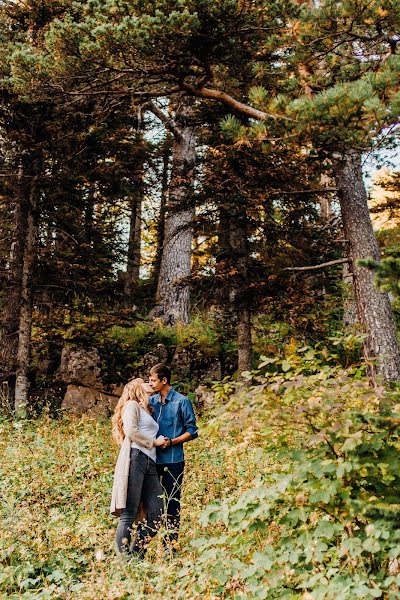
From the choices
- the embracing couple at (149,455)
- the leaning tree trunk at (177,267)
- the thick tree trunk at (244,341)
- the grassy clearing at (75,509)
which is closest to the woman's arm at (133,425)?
the embracing couple at (149,455)

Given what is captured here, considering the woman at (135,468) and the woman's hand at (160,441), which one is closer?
the woman at (135,468)

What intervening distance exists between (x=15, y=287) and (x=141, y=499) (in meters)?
6.85

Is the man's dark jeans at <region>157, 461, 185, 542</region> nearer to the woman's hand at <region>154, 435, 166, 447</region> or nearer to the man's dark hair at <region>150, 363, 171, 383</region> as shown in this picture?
the woman's hand at <region>154, 435, 166, 447</region>

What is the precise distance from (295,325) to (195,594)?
231 inches

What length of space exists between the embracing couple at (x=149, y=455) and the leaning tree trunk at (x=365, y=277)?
9.09 feet

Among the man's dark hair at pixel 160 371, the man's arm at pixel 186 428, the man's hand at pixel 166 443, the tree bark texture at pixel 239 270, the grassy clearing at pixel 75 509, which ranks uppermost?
the tree bark texture at pixel 239 270

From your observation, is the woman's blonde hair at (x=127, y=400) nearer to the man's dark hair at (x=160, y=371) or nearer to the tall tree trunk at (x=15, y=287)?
the man's dark hair at (x=160, y=371)

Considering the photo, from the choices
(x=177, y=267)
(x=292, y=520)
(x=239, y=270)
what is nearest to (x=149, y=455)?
(x=292, y=520)

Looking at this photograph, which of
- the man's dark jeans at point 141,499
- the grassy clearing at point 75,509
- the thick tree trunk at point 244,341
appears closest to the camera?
the grassy clearing at point 75,509

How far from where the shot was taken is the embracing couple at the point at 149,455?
189 inches

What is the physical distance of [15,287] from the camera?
1068 centimetres

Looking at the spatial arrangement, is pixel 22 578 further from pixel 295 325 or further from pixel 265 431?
pixel 295 325

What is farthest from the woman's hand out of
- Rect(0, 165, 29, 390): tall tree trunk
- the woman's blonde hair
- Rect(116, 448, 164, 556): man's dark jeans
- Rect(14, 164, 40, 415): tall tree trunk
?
Rect(0, 165, 29, 390): tall tree trunk

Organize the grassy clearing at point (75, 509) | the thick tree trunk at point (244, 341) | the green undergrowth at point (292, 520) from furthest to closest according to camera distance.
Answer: the thick tree trunk at point (244, 341)
the grassy clearing at point (75, 509)
the green undergrowth at point (292, 520)
